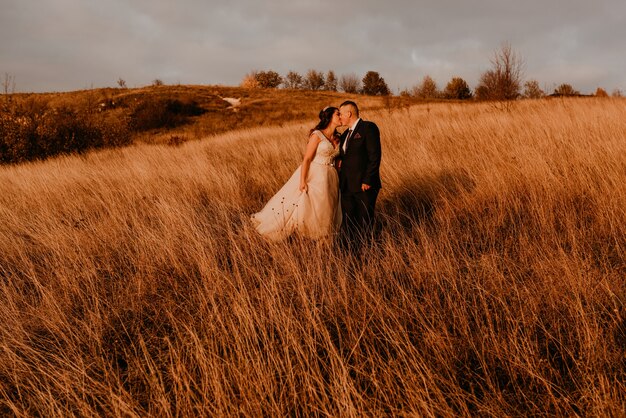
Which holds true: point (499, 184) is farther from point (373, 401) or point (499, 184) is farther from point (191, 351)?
point (191, 351)

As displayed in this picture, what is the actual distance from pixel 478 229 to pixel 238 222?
294 centimetres

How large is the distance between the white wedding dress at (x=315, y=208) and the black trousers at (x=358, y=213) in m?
0.11

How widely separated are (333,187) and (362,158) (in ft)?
1.61

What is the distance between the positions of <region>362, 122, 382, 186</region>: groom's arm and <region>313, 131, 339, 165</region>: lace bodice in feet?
1.43

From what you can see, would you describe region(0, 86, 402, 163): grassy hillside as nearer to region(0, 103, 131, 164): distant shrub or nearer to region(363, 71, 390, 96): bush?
region(0, 103, 131, 164): distant shrub

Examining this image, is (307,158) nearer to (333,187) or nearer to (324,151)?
(324,151)

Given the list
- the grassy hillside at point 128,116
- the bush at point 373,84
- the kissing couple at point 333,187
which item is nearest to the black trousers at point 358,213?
the kissing couple at point 333,187

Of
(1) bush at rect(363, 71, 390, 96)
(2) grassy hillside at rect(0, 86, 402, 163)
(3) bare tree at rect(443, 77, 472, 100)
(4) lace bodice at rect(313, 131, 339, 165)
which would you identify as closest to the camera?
(4) lace bodice at rect(313, 131, 339, 165)

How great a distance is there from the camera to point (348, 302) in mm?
2275

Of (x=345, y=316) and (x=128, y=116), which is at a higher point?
(x=128, y=116)

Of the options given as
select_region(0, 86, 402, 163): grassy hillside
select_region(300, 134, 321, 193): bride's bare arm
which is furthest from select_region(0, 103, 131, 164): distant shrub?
select_region(300, 134, 321, 193): bride's bare arm

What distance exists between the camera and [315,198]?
13.8ft

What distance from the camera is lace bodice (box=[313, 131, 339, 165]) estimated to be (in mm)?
4215

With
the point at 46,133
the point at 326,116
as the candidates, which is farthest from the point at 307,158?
the point at 46,133
